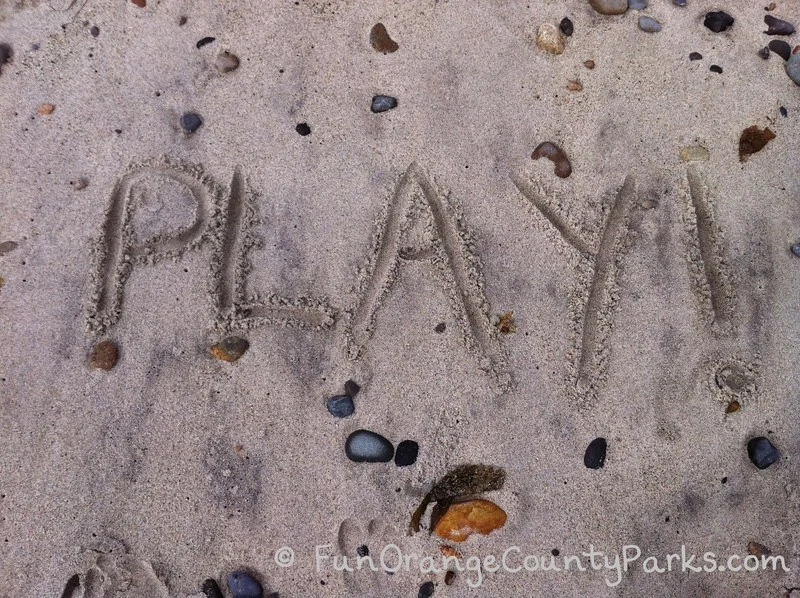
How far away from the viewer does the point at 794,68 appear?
9.25ft

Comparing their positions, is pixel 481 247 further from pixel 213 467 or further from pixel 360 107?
pixel 213 467

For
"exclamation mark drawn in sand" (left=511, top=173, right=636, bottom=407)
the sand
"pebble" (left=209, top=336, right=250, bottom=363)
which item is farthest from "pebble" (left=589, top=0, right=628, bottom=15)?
"pebble" (left=209, top=336, right=250, bottom=363)

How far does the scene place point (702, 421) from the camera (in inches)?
100

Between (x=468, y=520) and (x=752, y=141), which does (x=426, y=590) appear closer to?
(x=468, y=520)

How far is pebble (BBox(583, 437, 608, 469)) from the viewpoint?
2502mm

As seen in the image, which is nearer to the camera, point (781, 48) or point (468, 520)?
point (468, 520)

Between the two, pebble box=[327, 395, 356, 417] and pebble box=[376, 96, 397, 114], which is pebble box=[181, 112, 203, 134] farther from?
pebble box=[327, 395, 356, 417]

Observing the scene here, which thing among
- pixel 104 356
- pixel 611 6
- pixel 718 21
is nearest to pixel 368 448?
pixel 104 356

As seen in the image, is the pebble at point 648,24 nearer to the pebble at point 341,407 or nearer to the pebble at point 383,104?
the pebble at point 383,104

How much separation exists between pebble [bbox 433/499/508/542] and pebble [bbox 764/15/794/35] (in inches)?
109

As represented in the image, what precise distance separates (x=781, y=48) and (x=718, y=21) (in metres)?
0.35

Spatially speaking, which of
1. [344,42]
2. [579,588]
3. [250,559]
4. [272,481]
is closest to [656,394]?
[579,588]

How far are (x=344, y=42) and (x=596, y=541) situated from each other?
8.77ft

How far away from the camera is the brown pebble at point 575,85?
2816 millimetres
